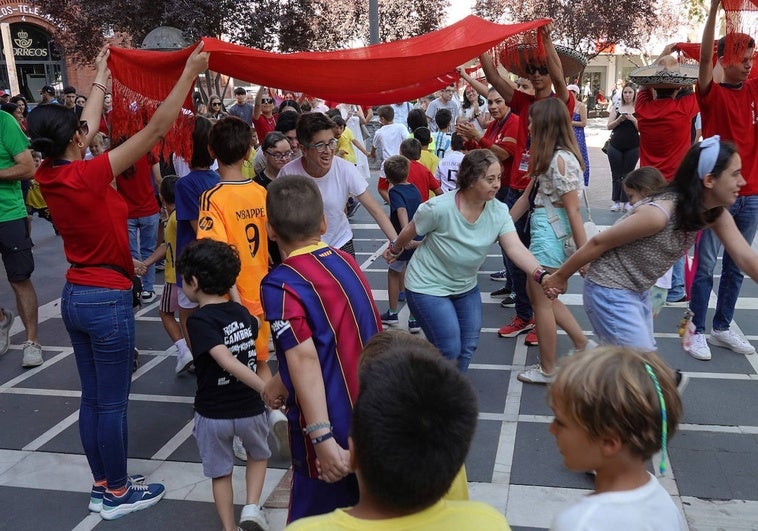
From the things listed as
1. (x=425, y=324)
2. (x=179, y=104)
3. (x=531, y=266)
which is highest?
(x=179, y=104)

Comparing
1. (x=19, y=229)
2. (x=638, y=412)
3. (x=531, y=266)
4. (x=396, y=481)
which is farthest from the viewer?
(x=19, y=229)

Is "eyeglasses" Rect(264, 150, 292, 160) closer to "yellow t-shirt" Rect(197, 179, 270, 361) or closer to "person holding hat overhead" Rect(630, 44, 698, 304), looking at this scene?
"yellow t-shirt" Rect(197, 179, 270, 361)

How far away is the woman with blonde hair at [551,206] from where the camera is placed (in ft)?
15.3

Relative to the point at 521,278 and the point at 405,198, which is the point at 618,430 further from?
the point at 405,198

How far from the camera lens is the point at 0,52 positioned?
27.9 meters

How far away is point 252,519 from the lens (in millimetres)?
3381

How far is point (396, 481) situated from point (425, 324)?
2.79m

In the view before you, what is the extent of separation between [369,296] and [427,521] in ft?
3.96

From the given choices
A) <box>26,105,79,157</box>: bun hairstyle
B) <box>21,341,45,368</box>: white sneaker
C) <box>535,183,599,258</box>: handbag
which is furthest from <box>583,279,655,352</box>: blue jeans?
<box>21,341,45,368</box>: white sneaker

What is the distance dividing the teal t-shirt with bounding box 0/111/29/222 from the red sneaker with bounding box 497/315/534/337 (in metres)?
4.23

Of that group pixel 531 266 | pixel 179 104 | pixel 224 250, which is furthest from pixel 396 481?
pixel 531 266

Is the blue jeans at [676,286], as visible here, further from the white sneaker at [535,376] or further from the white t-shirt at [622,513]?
the white t-shirt at [622,513]

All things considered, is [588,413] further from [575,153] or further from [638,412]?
[575,153]

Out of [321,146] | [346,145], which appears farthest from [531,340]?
[346,145]
